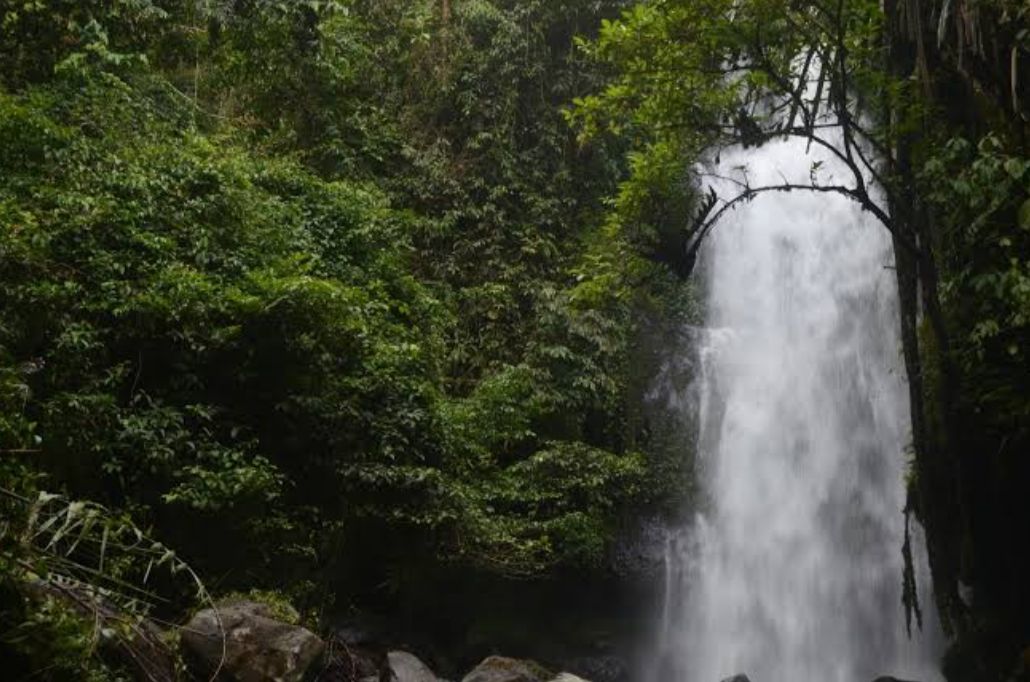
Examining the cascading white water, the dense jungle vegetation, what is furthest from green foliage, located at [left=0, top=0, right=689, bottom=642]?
the cascading white water

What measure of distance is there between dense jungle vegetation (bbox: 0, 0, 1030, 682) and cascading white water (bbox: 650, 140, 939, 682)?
1387mm

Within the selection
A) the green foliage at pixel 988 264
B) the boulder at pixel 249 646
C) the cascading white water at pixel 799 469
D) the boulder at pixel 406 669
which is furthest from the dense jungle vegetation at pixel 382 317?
the cascading white water at pixel 799 469

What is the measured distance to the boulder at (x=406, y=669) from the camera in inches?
278

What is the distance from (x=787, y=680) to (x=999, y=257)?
5.92 meters

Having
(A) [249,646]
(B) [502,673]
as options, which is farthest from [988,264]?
(A) [249,646]

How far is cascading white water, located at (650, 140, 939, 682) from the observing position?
34.4ft

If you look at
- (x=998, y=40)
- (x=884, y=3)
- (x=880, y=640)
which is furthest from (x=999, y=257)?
(x=880, y=640)

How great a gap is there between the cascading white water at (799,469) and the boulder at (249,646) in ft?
22.0

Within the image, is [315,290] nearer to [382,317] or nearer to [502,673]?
[382,317]

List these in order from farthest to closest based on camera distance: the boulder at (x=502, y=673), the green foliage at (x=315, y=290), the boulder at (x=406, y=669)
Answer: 1. the boulder at (x=502, y=673)
2. the boulder at (x=406, y=669)
3. the green foliage at (x=315, y=290)

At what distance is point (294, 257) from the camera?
782cm

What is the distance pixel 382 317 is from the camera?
9.06 m

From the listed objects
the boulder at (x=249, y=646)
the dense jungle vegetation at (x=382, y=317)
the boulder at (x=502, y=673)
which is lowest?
the boulder at (x=502, y=673)

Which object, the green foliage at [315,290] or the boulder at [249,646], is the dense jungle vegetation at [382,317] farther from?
the boulder at [249,646]
